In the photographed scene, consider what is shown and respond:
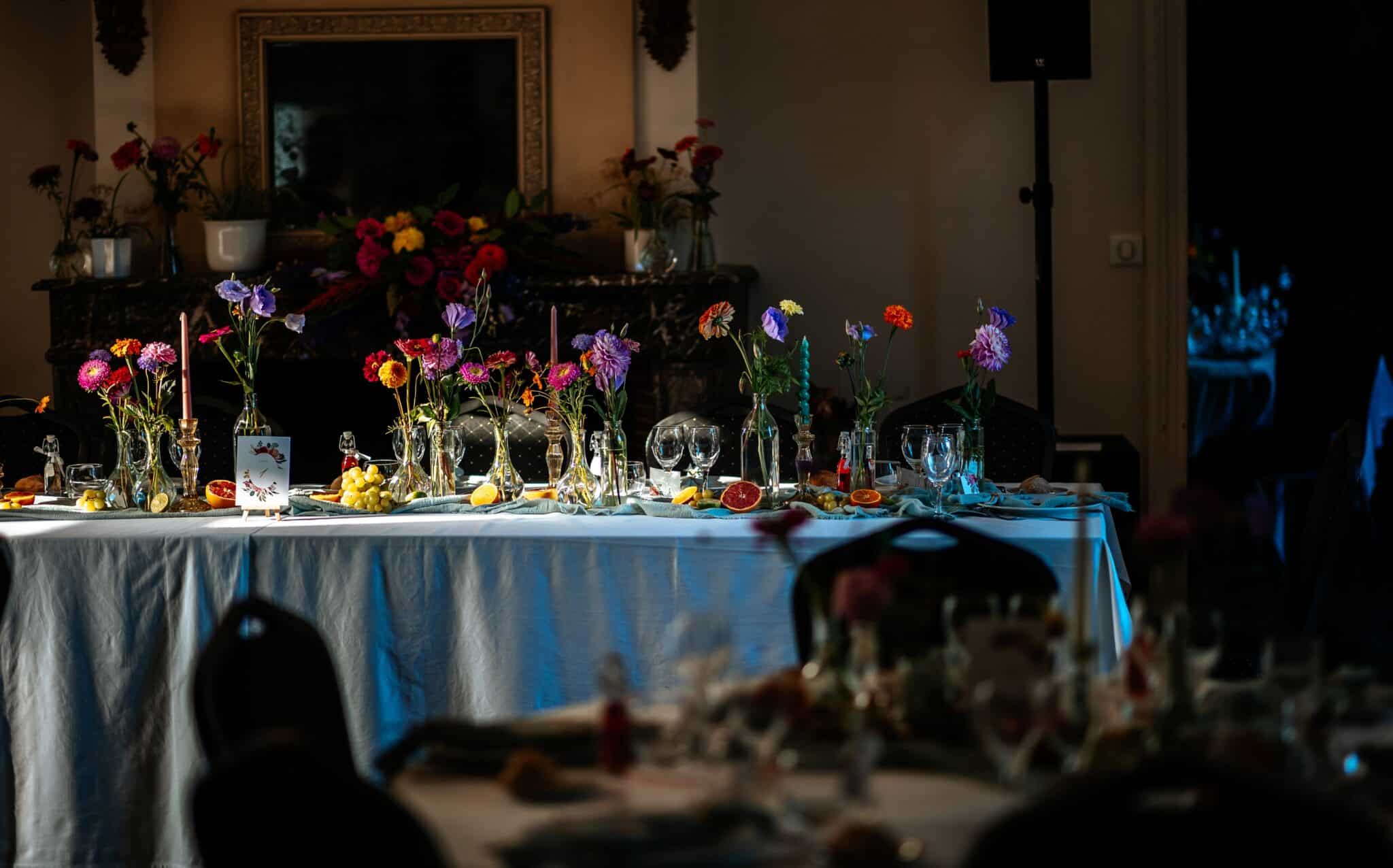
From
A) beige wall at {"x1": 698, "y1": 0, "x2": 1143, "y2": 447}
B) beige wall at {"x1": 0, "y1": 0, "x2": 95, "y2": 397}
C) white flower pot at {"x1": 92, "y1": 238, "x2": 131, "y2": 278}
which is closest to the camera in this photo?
white flower pot at {"x1": 92, "y1": 238, "x2": 131, "y2": 278}

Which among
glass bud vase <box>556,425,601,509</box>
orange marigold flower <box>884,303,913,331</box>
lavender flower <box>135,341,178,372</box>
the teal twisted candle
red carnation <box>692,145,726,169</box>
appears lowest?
glass bud vase <box>556,425,601,509</box>

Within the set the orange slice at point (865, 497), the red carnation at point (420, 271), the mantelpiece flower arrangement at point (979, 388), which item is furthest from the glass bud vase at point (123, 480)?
the red carnation at point (420, 271)

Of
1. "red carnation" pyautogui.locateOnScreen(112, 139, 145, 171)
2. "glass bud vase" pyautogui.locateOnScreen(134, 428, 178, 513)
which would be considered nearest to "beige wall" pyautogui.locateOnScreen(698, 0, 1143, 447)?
"red carnation" pyautogui.locateOnScreen(112, 139, 145, 171)

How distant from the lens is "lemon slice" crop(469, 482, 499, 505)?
3090 millimetres

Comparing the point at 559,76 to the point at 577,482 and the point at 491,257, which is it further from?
the point at 577,482

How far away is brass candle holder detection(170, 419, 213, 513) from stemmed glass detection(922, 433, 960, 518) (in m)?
1.41

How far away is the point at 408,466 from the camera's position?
319 centimetres

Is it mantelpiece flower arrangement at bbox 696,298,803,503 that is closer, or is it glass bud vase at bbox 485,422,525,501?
mantelpiece flower arrangement at bbox 696,298,803,503

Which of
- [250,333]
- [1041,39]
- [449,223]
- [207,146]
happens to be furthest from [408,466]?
[1041,39]

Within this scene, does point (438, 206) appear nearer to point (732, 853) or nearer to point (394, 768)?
point (394, 768)

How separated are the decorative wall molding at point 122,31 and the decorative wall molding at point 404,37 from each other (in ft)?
1.06

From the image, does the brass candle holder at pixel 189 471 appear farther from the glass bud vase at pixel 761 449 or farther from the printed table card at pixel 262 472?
the glass bud vase at pixel 761 449

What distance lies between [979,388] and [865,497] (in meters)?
0.33

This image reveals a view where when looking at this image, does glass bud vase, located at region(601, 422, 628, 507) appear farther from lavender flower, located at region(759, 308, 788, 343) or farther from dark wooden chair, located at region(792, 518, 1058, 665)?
dark wooden chair, located at region(792, 518, 1058, 665)
